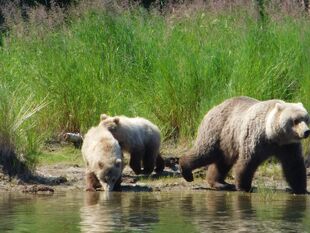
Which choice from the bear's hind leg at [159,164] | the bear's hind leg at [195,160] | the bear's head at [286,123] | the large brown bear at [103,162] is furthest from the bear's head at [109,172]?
the bear's head at [286,123]

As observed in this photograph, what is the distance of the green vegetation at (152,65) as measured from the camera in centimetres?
1423

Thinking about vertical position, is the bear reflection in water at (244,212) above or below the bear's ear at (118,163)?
below

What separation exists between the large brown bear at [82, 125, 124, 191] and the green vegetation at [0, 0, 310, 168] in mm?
1369

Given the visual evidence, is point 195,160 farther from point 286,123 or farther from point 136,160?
point 286,123

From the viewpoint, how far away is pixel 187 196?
1170 cm

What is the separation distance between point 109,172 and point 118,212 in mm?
1587

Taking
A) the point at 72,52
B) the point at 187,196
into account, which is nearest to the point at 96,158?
the point at 187,196

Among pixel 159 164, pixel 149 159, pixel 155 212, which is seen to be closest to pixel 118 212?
pixel 155 212

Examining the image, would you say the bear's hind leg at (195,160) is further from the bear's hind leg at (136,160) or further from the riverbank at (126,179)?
the bear's hind leg at (136,160)

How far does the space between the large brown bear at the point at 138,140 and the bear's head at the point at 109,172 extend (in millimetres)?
820

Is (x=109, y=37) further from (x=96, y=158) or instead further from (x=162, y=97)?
(x=96, y=158)

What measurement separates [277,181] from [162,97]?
2.31m

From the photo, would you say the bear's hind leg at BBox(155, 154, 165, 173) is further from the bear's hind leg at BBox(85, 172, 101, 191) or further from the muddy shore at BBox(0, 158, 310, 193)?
the bear's hind leg at BBox(85, 172, 101, 191)

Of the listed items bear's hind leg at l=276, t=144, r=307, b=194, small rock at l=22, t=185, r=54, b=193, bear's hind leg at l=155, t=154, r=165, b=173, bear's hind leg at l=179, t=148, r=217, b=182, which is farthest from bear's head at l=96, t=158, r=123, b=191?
bear's hind leg at l=276, t=144, r=307, b=194
